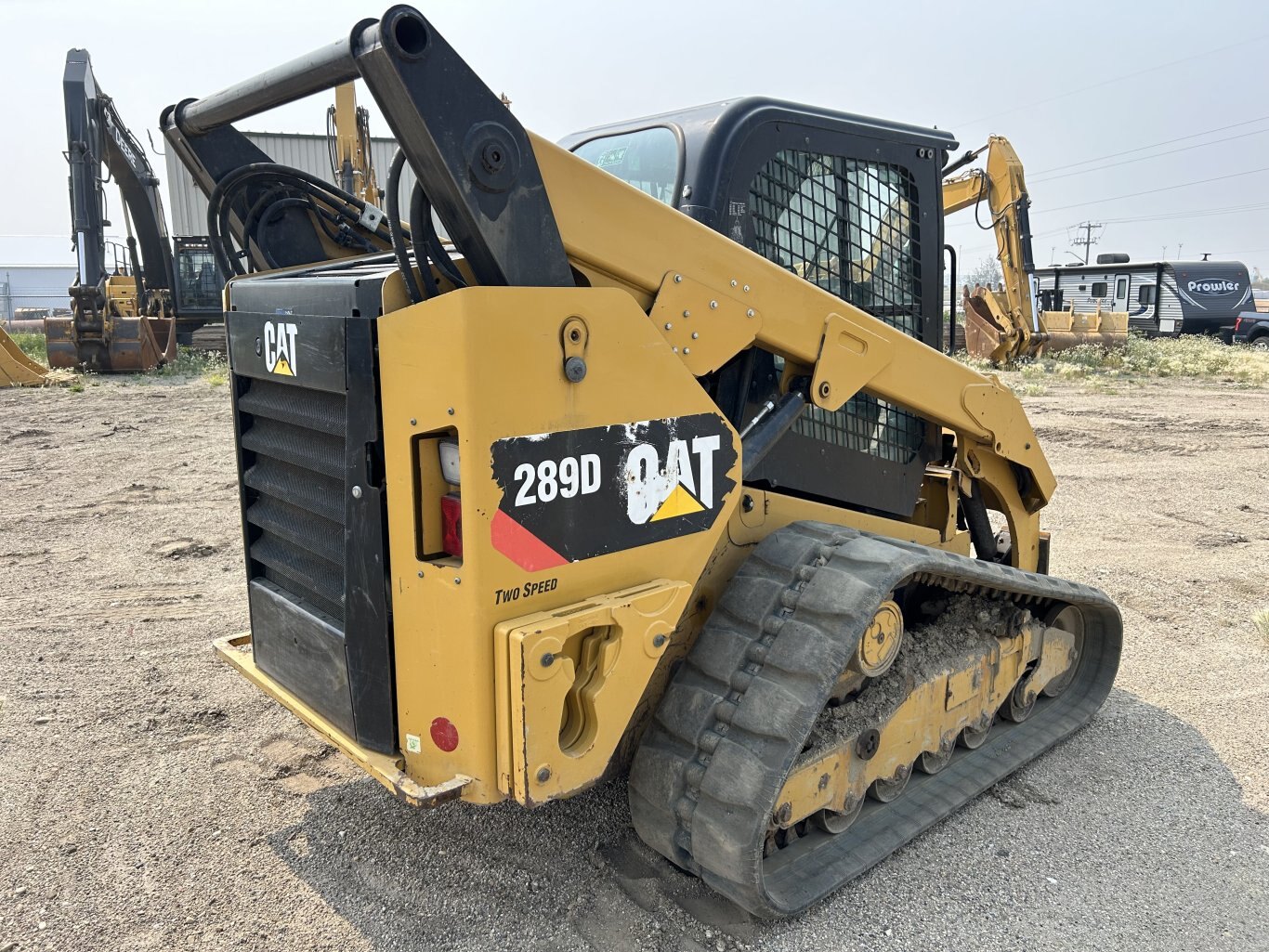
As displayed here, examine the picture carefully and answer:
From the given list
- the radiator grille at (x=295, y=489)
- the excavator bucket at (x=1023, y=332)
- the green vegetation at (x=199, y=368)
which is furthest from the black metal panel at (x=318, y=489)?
the excavator bucket at (x=1023, y=332)

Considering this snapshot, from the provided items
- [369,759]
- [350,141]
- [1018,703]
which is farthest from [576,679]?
[350,141]

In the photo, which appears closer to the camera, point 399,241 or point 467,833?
point 399,241

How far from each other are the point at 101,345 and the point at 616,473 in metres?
18.4

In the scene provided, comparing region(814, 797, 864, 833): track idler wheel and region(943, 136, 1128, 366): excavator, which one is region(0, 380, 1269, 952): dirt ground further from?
region(943, 136, 1128, 366): excavator

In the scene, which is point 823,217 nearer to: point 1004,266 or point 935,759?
point 935,759

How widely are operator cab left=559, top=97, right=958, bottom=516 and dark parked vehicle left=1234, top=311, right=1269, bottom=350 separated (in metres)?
27.5

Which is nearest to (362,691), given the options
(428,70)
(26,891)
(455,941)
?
(455,941)

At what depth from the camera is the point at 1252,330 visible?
26516mm

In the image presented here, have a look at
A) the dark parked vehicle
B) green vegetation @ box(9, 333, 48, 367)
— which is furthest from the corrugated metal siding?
the dark parked vehicle

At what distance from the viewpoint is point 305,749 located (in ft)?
12.4

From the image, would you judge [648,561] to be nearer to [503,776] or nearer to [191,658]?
[503,776]

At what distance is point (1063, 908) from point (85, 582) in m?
5.55

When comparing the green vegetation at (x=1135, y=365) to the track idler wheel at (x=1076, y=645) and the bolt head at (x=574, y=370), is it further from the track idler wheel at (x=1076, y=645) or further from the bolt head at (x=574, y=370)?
the bolt head at (x=574, y=370)

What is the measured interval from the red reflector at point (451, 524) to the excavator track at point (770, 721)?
819 millimetres
